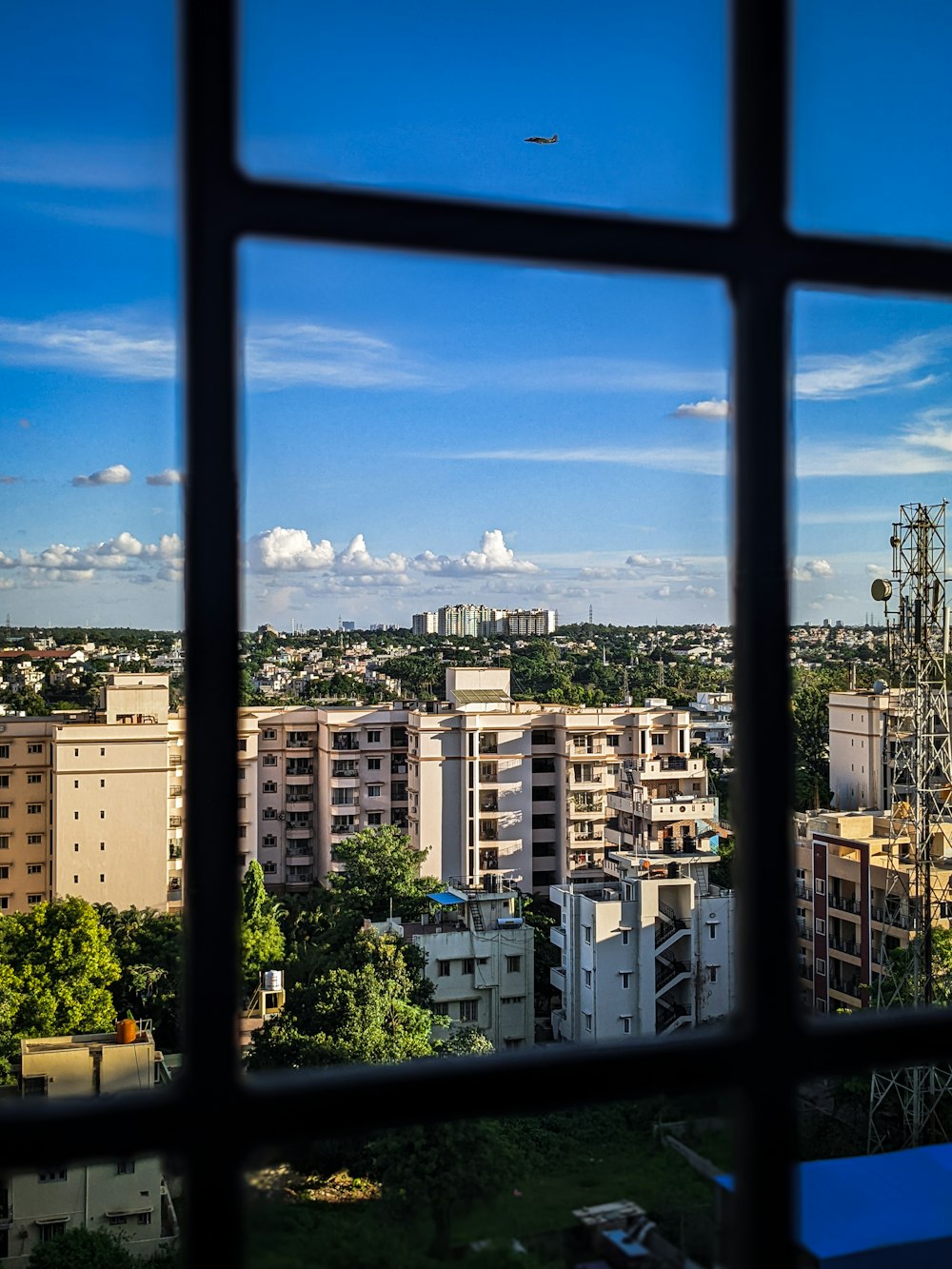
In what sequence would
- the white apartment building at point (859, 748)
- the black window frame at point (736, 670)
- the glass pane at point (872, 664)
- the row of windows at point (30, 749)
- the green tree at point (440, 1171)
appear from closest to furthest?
the black window frame at point (736, 670)
the green tree at point (440, 1171)
the glass pane at point (872, 664)
the white apartment building at point (859, 748)
the row of windows at point (30, 749)

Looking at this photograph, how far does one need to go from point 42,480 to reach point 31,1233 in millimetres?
11825

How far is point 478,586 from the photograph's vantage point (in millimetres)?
15992

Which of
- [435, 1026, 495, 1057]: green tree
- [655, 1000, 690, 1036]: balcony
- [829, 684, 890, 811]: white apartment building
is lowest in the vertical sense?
[655, 1000, 690, 1036]: balcony

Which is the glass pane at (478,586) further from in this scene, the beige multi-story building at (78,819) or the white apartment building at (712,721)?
the beige multi-story building at (78,819)

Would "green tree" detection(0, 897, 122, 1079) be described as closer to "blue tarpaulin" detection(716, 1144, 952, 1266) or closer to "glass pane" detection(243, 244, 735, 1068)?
"glass pane" detection(243, 244, 735, 1068)

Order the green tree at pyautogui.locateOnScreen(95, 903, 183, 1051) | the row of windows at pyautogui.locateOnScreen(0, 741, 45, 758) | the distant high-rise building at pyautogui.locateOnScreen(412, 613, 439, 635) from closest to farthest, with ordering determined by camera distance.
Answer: the green tree at pyautogui.locateOnScreen(95, 903, 183, 1051) < the row of windows at pyautogui.locateOnScreen(0, 741, 45, 758) < the distant high-rise building at pyautogui.locateOnScreen(412, 613, 439, 635)

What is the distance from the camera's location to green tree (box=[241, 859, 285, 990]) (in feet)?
26.5

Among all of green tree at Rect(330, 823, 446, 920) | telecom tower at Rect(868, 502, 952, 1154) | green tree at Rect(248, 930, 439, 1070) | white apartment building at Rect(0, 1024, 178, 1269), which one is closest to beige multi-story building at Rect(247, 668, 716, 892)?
green tree at Rect(330, 823, 446, 920)

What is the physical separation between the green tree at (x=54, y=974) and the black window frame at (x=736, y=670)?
7.66m

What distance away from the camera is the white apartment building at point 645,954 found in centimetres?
805

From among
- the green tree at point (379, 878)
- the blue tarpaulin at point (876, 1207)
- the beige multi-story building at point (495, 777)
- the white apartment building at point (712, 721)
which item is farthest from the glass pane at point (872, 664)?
the green tree at point (379, 878)

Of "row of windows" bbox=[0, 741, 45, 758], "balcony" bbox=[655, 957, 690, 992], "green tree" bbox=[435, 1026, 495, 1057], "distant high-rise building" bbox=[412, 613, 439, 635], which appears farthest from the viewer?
"distant high-rise building" bbox=[412, 613, 439, 635]

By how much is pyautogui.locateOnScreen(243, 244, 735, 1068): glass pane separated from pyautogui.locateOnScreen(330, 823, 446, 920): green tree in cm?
3

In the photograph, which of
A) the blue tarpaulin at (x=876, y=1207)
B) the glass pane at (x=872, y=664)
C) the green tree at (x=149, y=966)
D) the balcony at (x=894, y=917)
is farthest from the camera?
the green tree at (x=149, y=966)
